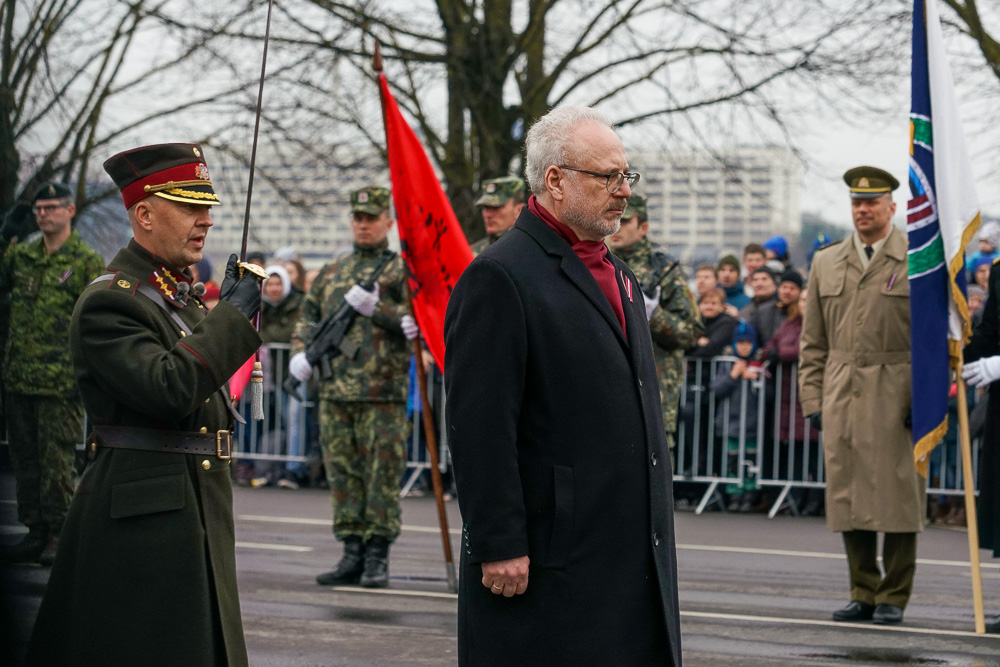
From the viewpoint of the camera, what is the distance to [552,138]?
13.2 ft

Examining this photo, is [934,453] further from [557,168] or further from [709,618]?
[557,168]

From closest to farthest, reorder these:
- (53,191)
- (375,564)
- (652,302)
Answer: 1. (53,191)
2. (375,564)
3. (652,302)

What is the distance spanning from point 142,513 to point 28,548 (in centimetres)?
69

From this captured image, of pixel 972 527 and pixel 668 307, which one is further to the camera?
pixel 668 307

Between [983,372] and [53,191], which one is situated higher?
[53,191]

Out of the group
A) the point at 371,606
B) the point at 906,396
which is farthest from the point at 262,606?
the point at 906,396

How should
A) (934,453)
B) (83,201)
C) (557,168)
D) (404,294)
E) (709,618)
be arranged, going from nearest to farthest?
1. (557,168)
2. (83,201)
3. (709,618)
4. (404,294)
5. (934,453)

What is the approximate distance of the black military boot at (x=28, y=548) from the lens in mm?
2969

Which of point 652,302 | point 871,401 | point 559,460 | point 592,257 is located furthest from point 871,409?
point 559,460

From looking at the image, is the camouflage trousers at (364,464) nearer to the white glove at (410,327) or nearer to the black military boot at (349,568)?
the black military boot at (349,568)

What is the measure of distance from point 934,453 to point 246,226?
29.5ft

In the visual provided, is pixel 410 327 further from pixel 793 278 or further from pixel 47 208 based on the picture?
pixel 793 278

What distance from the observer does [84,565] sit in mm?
3787

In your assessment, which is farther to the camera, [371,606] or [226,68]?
[226,68]
